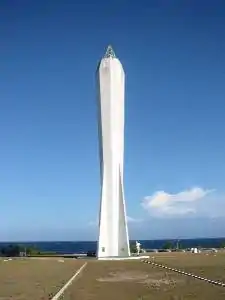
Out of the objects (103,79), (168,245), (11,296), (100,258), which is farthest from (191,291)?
(168,245)

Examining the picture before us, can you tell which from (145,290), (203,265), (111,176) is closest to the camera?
(145,290)

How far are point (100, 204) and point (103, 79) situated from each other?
9.86 m

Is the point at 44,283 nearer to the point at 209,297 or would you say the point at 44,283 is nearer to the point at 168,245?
the point at 209,297

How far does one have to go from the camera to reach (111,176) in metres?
Answer: 39.8

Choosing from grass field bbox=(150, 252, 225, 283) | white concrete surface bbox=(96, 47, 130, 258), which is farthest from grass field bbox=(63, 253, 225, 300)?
white concrete surface bbox=(96, 47, 130, 258)

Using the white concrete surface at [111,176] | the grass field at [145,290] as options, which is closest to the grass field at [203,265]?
the grass field at [145,290]

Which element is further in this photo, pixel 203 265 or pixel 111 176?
pixel 111 176

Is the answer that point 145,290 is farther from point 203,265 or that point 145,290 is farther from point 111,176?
point 111,176

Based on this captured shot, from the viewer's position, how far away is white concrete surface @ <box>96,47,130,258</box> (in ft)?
131

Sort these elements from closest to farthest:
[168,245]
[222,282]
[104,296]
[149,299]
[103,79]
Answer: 1. [149,299]
2. [104,296]
3. [222,282]
4. [103,79]
5. [168,245]

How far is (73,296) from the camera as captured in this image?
1420 cm

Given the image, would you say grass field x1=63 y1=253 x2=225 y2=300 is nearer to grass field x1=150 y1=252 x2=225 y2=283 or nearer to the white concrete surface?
grass field x1=150 y1=252 x2=225 y2=283

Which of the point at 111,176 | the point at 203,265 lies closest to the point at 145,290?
the point at 203,265

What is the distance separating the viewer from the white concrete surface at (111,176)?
3984 cm
